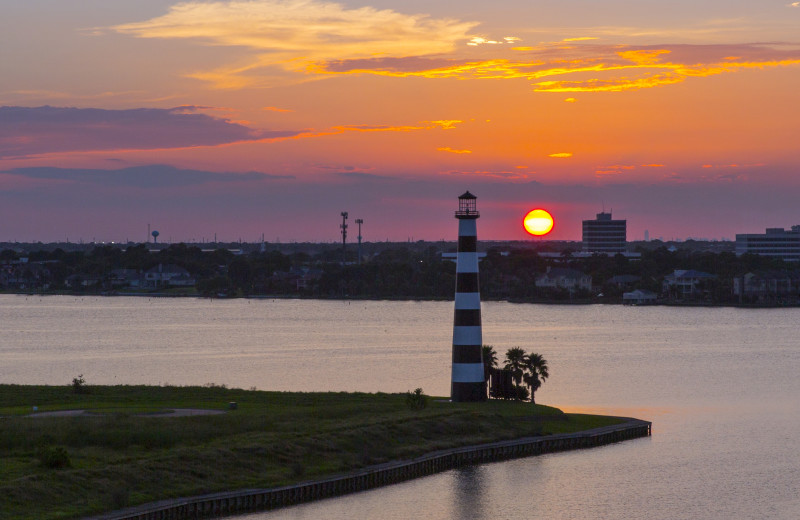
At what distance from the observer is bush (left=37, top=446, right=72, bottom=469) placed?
122ft

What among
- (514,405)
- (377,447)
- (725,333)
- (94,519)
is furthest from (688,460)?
(725,333)

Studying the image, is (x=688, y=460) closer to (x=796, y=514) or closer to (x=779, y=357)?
(x=796, y=514)

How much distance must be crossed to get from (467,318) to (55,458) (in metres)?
24.2

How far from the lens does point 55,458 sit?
37.3 m

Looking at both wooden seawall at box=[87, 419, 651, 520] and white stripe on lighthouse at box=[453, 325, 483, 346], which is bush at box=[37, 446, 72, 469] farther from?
white stripe on lighthouse at box=[453, 325, 483, 346]

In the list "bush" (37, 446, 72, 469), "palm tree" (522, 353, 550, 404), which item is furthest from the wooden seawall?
"palm tree" (522, 353, 550, 404)

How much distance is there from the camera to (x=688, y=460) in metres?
52.5

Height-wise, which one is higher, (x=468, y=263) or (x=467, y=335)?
(x=468, y=263)

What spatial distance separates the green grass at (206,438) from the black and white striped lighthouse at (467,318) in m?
1.11

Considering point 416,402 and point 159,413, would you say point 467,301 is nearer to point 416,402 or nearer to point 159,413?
point 416,402

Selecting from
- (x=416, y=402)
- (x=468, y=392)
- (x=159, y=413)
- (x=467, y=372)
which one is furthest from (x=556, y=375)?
(x=159, y=413)

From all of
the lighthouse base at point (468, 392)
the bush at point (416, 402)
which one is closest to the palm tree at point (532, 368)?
the lighthouse base at point (468, 392)

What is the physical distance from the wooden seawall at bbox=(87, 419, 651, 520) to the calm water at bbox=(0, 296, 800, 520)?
61 cm

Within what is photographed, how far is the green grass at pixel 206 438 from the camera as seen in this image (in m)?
36.3
